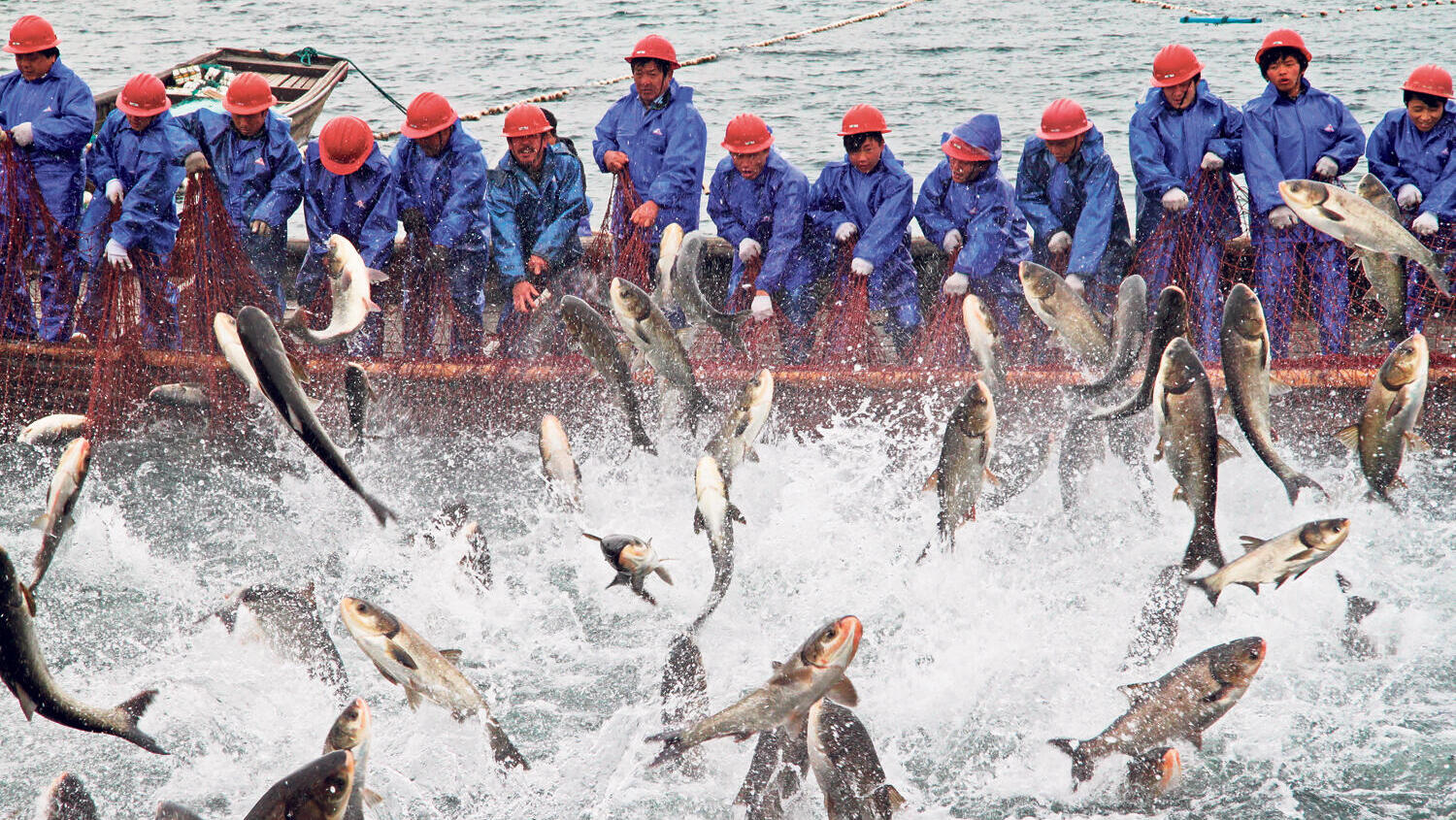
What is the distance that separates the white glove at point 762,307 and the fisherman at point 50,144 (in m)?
4.83

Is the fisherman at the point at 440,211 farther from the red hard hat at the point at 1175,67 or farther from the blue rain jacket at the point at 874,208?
the red hard hat at the point at 1175,67

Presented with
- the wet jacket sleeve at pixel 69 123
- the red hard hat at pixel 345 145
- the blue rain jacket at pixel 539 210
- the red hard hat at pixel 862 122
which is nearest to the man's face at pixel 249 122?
the red hard hat at pixel 345 145

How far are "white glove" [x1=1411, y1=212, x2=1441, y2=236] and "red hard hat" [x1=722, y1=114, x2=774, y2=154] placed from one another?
13.0 ft

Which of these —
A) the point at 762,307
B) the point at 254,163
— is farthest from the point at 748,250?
the point at 254,163

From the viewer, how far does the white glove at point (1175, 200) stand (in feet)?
25.0

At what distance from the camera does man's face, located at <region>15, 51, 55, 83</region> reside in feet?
29.7

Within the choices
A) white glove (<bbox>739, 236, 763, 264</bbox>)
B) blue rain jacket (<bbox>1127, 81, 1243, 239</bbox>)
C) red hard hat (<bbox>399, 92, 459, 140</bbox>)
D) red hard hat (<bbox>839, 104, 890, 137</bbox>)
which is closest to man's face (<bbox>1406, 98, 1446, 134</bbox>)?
blue rain jacket (<bbox>1127, 81, 1243, 239</bbox>)

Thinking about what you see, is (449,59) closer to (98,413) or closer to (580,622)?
(98,413)

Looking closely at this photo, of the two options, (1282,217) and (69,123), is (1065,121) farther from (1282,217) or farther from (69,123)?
(69,123)

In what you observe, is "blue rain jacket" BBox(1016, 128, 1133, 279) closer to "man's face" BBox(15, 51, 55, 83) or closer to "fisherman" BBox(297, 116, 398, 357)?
"fisherman" BBox(297, 116, 398, 357)

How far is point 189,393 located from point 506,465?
2.10 metres

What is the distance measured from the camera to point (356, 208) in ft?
28.1

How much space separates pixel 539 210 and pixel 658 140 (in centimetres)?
98

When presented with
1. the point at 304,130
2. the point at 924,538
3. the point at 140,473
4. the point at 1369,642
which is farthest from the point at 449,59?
the point at 1369,642
